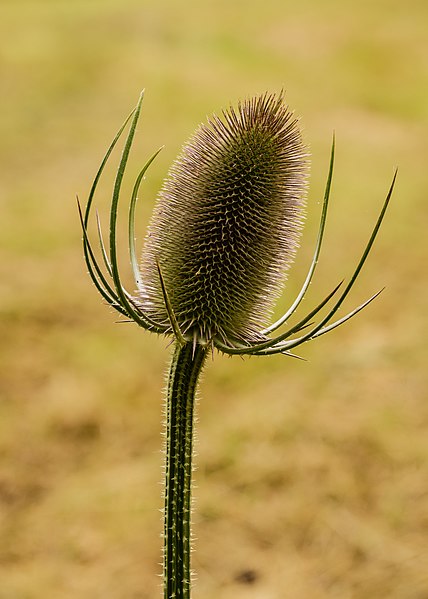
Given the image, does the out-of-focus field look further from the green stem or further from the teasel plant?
the teasel plant

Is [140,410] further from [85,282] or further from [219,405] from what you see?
[85,282]

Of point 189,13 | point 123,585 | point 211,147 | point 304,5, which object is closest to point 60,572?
point 123,585

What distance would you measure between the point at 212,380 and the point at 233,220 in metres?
1.90

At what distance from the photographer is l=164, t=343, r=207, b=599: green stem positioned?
4.69ft

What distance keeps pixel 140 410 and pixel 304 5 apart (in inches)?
207

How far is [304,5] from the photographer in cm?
723

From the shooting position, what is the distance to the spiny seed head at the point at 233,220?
4.86ft

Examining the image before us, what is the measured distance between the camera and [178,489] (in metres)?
1.43

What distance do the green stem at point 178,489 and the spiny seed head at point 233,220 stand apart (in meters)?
0.11

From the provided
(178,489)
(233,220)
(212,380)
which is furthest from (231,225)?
(212,380)

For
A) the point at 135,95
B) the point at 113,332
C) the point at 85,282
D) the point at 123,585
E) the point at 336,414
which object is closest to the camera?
the point at 123,585

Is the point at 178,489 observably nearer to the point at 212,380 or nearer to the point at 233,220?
the point at 233,220

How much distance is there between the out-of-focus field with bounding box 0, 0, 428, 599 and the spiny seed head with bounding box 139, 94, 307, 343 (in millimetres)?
1145

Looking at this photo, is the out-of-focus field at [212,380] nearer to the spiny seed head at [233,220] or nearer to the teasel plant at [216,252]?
the teasel plant at [216,252]
